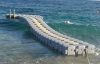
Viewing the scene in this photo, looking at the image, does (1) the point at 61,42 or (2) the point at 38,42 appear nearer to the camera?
(1) the point at 61,42

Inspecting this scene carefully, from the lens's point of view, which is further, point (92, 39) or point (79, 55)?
point (92, 39)

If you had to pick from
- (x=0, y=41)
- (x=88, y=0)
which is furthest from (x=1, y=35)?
(x=88, y=0)

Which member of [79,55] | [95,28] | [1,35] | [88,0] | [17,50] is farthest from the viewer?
[88,0]

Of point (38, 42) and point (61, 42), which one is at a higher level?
point (61, 42)

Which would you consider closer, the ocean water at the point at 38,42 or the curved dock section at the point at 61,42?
the ocean water at the point at 38,42

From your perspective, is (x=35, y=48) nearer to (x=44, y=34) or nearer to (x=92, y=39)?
(x=44, y=34)

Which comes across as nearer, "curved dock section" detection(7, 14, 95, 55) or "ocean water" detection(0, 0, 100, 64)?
"ocean water" detection(0, 0, 100, 64)

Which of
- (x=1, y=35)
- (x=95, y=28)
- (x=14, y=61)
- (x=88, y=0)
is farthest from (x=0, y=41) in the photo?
(x=88, y=0)

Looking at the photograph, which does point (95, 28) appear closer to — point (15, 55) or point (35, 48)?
point (35, 48)

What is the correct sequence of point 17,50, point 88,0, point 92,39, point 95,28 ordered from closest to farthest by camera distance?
point 17,50 < point 92,39 < point 95,28 < point 88,0

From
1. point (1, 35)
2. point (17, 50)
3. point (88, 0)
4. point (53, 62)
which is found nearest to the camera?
point (53, 62)
